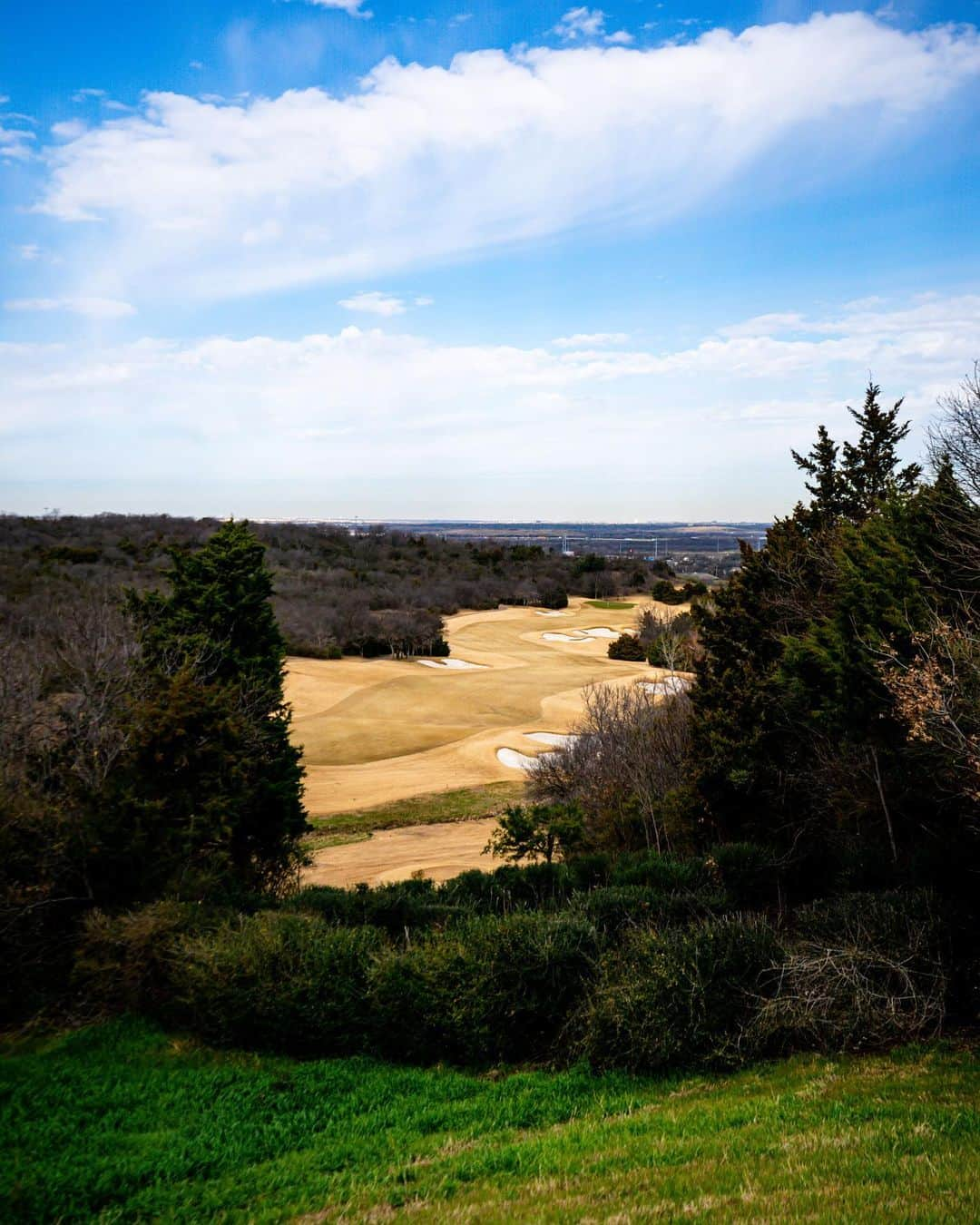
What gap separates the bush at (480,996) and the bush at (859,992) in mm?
2135

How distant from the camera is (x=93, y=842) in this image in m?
11.4

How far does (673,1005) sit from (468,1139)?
8.70 ft

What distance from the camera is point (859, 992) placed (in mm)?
8656

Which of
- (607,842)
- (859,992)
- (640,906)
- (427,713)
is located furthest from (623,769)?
(427,713)

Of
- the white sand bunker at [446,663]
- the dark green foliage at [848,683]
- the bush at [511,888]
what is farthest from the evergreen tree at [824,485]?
the white sand bunker at [446,663]

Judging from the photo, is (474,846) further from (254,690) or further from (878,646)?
(878,646)

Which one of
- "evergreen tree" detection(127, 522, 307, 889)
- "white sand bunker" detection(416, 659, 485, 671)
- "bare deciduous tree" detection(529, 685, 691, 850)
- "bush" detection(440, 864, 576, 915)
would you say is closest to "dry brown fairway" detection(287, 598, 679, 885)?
"white sand bunker" detection(416, 659, 485, 671)

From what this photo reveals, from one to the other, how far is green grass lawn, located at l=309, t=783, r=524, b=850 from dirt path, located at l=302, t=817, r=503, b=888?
2.01 ft

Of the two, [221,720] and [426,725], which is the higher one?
[221,720]

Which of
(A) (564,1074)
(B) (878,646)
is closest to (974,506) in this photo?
(B) (878,646)

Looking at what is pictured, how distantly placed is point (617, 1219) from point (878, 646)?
9.13 m

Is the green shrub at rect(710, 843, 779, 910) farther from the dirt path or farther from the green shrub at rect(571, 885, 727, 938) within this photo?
the dirt path

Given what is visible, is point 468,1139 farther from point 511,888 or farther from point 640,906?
point 511,888

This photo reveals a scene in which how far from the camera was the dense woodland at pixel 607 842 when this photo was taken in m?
9.02
